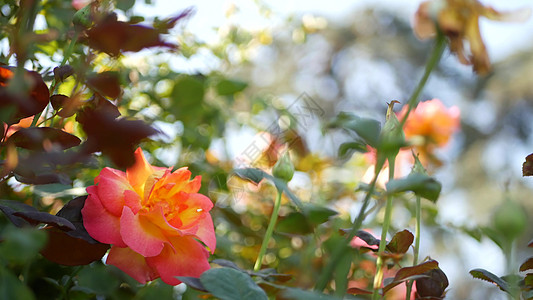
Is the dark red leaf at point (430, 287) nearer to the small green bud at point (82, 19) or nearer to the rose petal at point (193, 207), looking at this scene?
the rose petal at point (193, 207)

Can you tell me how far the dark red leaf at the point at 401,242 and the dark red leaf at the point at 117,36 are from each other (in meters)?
0.19

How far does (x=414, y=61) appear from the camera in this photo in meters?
4.91

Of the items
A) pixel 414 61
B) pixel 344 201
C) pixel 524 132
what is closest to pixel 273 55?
pixel 414 61

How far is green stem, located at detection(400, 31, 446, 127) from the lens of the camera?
21cm

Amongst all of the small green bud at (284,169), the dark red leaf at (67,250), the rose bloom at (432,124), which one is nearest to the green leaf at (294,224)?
the small green bud at (284,169)

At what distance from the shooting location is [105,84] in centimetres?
28

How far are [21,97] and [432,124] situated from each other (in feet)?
3.05

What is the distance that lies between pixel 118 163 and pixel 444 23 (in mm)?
153

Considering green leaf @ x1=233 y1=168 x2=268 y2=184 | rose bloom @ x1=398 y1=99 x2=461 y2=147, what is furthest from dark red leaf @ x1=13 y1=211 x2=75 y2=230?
rose bloom @ x1=398 y1=99 x2=461 y2=147

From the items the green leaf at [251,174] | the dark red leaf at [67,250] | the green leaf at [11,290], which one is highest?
the green leaf at [251,174]

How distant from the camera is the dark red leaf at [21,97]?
189mm

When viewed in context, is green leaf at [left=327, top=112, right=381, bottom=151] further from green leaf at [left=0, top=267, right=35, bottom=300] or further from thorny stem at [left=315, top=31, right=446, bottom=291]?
green leaf at [left=0, top=267, right=35, bottom=300]

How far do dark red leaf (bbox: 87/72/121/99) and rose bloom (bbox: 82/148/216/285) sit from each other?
4cm

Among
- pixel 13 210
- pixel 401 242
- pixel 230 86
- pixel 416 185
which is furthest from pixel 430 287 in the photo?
pixel 230 86
